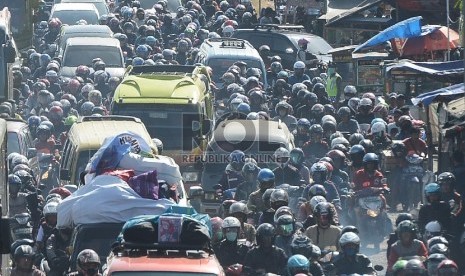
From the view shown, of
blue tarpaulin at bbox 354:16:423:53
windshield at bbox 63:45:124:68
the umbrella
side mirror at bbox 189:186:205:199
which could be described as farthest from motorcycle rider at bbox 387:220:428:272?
windshield at bbox 63:45:124:68

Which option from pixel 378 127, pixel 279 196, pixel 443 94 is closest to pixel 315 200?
pixel 279 196

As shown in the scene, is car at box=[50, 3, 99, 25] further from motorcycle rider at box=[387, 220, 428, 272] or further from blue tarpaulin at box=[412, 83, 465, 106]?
motorcycle rider at box=[387, 220, 428, 272]

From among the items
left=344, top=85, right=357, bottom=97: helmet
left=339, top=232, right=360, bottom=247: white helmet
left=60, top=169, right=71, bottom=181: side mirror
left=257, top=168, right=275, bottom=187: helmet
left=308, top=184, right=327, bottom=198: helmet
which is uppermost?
left=344, top=85, right=357, bottom=97: helmet

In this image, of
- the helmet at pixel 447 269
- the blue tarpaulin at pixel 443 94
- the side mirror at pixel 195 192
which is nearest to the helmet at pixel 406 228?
the helmet at pixel 447 269

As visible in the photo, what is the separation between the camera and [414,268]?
19.0m

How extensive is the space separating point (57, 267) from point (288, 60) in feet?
74.4

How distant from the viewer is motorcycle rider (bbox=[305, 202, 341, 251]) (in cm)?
2164

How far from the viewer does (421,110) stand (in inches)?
1198

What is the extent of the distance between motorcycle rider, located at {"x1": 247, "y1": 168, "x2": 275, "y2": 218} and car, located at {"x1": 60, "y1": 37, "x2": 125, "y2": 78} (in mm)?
13860

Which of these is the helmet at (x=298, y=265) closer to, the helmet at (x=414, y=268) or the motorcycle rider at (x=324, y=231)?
the helmet at (x=414, y=268)

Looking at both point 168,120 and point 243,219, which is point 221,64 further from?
point 243,219

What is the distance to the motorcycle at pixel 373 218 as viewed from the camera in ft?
82.6

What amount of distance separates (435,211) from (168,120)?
247 inches

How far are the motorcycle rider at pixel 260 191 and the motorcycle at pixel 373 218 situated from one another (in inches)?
70.6
